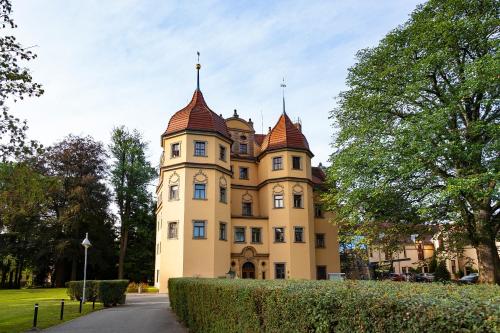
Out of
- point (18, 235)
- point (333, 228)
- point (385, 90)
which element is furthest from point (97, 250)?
point (385, 90)

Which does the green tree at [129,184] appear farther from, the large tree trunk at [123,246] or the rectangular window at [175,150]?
the rectangular window at [175,150]

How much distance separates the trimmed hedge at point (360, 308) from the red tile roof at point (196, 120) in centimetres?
2836

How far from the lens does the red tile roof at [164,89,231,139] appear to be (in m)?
36.2

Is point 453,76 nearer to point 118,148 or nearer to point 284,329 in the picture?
point 284,329

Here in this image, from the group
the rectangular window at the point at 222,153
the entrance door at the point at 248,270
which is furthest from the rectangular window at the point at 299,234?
the rectangular window at the point at 222,153

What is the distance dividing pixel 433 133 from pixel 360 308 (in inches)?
670

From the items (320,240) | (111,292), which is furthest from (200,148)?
(111,292)

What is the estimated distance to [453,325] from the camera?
3303 mm

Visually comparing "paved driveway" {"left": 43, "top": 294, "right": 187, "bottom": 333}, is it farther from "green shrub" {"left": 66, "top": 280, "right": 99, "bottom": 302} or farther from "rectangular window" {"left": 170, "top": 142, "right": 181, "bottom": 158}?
"rectangular window" {"left": 170, "top": 142, "right": 181, "bottom": 158}

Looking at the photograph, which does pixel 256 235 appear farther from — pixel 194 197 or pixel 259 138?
pixel 259 138

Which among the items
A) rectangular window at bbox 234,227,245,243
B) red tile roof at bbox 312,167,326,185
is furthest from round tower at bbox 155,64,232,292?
red tile roof at bbox 312,167,326,185

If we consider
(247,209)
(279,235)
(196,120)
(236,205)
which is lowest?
(279,235)

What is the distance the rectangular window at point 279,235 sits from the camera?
125ft

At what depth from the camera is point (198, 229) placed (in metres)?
34.2
